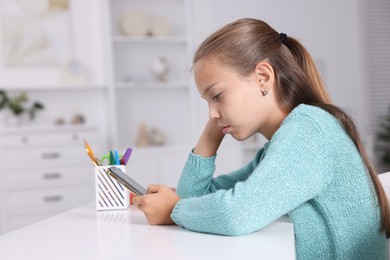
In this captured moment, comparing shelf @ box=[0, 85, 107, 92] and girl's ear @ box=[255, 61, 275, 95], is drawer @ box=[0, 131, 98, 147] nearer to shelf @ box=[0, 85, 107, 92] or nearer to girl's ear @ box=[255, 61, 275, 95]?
shelf @ box=[0, 85, 107, 92]

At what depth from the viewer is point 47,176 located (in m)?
4.51

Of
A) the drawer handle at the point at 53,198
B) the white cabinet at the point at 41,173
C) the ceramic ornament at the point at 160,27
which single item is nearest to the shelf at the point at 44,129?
the white cabinet at the point at 41,173

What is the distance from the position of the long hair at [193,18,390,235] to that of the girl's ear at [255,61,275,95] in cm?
1

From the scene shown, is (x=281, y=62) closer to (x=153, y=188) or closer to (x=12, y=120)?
(x=153, y=188)

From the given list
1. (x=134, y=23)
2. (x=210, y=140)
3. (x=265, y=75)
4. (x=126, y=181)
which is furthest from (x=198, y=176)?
(x=134, y=23)

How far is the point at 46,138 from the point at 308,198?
3.53 metres

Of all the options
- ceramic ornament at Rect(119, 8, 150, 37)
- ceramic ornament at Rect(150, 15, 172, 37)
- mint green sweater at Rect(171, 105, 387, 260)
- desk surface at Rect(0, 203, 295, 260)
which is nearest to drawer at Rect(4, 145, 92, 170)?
ceramic ornament at Rect(119, 8, 150, 37)

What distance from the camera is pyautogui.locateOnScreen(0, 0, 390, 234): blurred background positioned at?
4.50 meters

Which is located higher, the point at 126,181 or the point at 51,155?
the point at 126,181

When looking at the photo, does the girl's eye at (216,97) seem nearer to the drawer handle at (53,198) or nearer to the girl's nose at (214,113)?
the girl's nose at (214,113)

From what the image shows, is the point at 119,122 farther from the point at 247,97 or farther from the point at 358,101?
the point at 247,97

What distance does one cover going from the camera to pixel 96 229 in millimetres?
1278

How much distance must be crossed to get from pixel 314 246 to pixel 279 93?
356mm

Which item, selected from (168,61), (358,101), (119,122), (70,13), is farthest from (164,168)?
(358,101)
